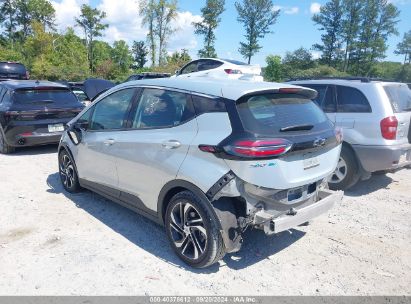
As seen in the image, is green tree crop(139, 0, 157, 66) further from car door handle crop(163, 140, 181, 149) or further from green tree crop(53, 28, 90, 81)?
car door handle crop(163, 140, 181, 149)

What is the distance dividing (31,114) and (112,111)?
4021 mm

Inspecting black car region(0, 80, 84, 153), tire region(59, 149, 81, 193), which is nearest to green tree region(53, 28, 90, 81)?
black car region(0, 80, 84, 153)

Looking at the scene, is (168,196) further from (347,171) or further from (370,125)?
(370,125)

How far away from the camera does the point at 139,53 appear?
65.1m

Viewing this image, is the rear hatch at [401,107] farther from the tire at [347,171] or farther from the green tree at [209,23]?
the green tree at [209,23]

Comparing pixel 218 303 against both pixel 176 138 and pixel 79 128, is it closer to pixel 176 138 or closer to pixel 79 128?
pixel 176 138

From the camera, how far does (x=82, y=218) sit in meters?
4.71

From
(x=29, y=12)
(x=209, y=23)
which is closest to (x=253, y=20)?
(x=209, y=23)

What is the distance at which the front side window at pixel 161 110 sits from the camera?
3586 mm

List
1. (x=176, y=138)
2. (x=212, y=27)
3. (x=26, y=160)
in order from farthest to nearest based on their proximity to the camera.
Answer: (x=212, y=27) < (x=26, y=160) < (x=176, y=138)

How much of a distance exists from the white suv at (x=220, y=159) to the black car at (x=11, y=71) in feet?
55.9

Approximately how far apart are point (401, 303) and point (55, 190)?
4981 millimetres

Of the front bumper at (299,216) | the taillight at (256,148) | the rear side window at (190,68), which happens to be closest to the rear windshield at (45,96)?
the rear side window at (190,68)

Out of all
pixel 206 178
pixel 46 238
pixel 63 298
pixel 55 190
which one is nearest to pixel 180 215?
pixel 206 178
